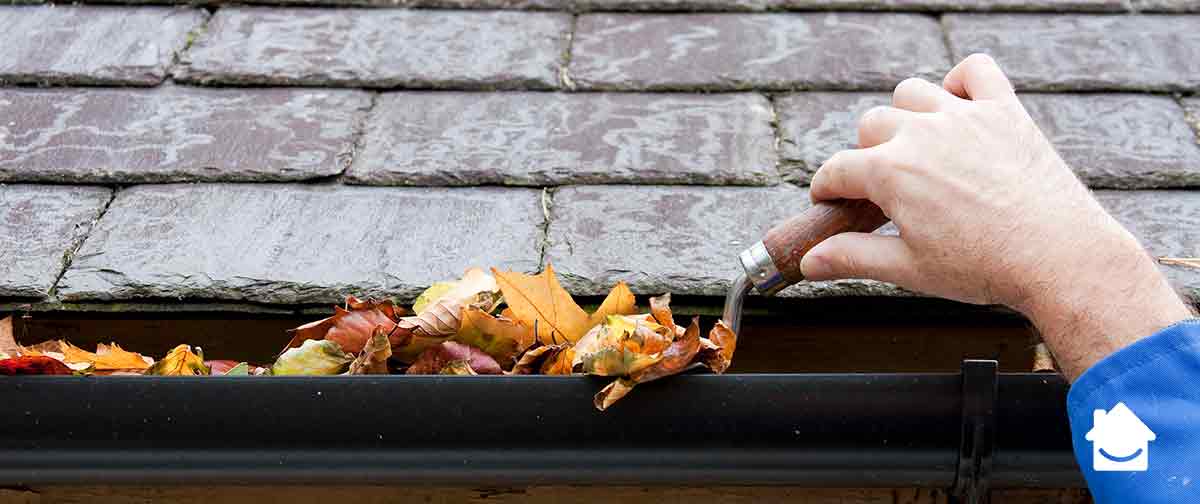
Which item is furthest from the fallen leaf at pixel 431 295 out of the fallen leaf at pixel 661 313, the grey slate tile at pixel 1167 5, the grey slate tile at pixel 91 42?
the grey slate tile at pixel 1167 5

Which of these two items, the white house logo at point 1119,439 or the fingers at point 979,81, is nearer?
the white house logo at point 1119,439

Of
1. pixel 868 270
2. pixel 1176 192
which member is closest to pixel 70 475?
pixel 868 270

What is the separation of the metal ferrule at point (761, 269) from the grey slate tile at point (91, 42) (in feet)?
3.06

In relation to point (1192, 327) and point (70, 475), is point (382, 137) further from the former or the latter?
point (1192, 327)

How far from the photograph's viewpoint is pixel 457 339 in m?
1.25

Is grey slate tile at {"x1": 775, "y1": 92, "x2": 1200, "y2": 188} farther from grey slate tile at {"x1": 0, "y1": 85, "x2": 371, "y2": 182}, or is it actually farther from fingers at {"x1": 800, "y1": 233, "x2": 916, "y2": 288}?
grey slate tile at {"x1": 0, "y1": 85, "x2": 371, "y2": 182}

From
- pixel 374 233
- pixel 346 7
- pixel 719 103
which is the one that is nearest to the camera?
pixel 374 233

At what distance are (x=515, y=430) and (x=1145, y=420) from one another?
0.53 metres

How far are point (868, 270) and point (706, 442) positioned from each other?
214mm

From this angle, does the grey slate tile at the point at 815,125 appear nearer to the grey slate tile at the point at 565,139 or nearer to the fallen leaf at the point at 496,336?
the grey slate tile at the point at 565,139

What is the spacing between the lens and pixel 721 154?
5.19 ft

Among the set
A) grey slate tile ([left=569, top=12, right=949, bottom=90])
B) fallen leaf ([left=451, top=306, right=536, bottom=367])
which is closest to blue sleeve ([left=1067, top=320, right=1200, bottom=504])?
fallen leaf ([left=451, top=306, right=536, bottom=367])

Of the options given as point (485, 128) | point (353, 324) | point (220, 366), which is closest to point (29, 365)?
point (220, 366)

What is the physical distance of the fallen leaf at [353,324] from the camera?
1.25 m
